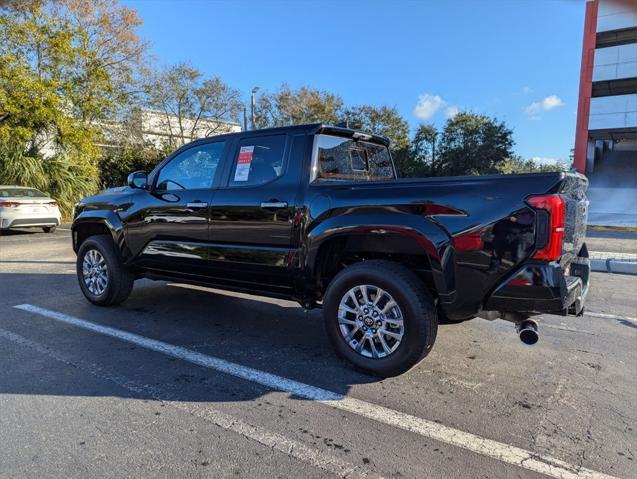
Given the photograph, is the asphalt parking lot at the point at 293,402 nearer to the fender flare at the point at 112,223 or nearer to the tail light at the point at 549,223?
the fender flare at the point at 112,223

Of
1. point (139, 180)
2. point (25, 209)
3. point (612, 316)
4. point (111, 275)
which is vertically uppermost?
point (139, 180)

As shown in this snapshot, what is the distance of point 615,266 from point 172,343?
7.74 m

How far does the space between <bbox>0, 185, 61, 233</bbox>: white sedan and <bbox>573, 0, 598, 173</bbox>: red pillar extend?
27.8 meters

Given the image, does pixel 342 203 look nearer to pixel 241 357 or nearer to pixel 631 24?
pixel 241 357

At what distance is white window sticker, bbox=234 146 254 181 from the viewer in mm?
4336

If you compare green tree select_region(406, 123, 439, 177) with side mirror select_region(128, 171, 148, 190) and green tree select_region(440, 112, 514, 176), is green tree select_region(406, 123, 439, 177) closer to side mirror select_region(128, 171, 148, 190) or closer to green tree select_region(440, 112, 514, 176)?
green tree select_region(440, 112, 514, 176)

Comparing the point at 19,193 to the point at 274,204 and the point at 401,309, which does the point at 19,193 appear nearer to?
the point at 274,204

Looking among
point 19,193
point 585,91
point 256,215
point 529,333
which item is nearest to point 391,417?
point 529,333

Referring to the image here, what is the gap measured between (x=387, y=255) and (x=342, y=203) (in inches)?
23.5

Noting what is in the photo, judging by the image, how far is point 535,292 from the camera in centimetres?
296

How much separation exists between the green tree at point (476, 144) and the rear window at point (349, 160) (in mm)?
29455

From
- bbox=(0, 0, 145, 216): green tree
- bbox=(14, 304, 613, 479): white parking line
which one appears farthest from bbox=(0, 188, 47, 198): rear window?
bbox=(14, 304, 613, 479): white parking line

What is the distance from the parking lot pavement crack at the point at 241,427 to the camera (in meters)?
2.43

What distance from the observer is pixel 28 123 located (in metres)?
16.0
